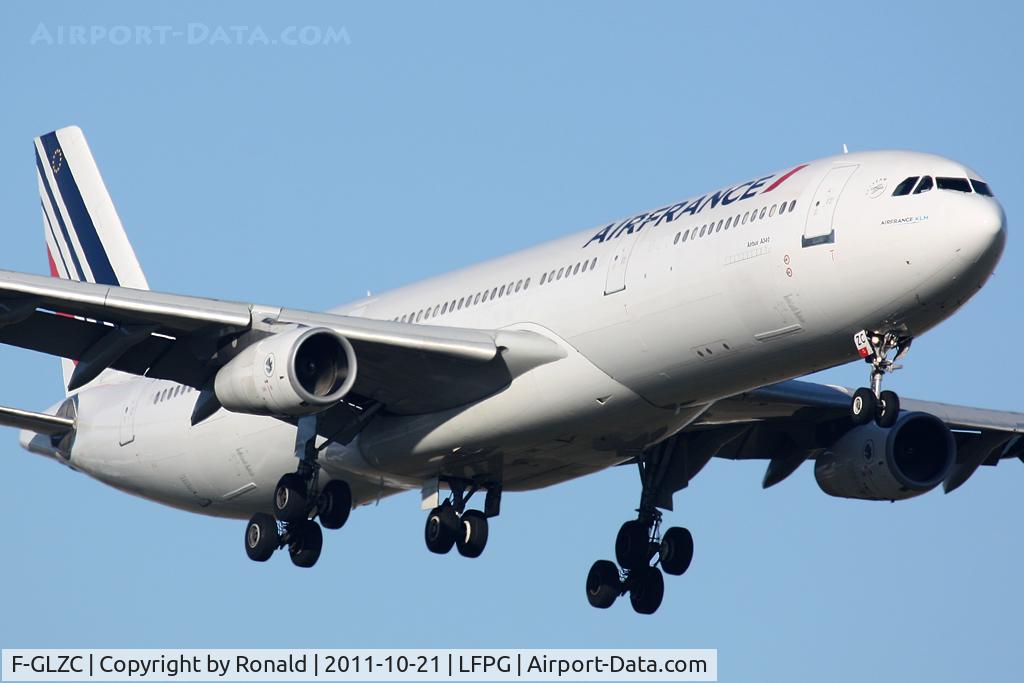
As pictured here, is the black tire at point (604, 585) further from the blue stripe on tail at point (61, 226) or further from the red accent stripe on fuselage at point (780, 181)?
the blue stripe on tail at point (61, 226)

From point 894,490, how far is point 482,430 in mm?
10219

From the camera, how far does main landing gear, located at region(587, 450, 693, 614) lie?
1487 inches

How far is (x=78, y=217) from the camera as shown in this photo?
4712 cm

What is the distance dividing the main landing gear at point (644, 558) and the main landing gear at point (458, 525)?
156 inches

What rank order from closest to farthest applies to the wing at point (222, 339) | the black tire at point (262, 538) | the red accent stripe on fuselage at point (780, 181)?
the red accent stripe on fuselage at point (780, 181) < the wing at point (222, 339) < the black tire at point (262, 538)

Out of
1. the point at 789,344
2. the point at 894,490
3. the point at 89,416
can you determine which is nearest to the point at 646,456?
the point at 894,490

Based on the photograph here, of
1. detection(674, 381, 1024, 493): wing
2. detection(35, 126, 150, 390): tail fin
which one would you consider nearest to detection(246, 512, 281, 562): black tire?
detection(674, 381, 1024, 493): wing

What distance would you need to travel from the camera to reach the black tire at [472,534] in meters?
34.9

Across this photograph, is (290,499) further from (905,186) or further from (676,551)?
(905,186)

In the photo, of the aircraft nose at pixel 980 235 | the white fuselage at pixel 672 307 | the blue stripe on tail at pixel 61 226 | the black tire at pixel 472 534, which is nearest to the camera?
the aircraft nose at pixel 980 235

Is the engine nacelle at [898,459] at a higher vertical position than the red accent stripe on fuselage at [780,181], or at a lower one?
lower

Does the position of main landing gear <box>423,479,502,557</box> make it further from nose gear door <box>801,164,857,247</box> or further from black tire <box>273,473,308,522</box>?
nose gear door <box>801,164,857,247</box>

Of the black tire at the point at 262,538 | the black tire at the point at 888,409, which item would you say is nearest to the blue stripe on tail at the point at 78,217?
the black tire at the point at 262,538

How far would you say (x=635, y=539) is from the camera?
3784cm
